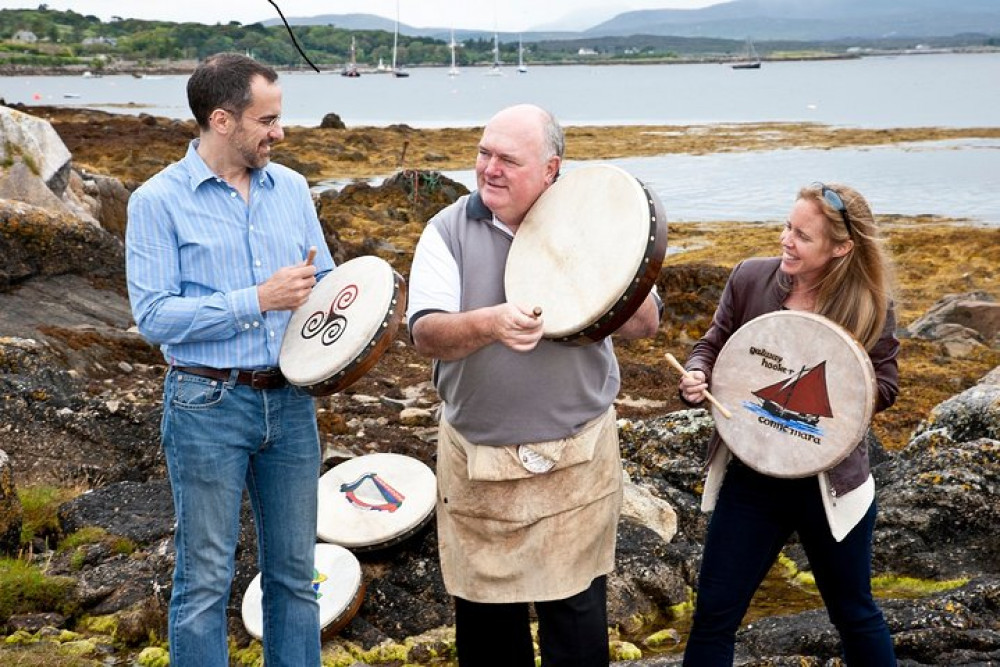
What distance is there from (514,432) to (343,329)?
70 centimetres

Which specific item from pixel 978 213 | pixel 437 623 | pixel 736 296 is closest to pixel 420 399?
pixel 437 623

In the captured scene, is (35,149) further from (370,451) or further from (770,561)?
(770,561)

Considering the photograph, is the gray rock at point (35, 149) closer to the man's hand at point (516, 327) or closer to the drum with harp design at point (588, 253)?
the drum with harp design at point (588, 253)

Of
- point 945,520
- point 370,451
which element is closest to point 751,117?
point 370,451

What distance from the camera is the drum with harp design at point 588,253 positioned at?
320 cm

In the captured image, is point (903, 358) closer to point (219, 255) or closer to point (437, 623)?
point (437, 623)

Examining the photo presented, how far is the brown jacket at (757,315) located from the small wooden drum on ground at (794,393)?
0.33 ft

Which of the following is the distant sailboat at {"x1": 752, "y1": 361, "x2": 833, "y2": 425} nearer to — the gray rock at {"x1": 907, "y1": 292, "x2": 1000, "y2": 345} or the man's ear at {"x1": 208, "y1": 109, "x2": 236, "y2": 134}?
the man's ear at {"x1": 208, "y1": 109, "x2": 236, "y2": 134}

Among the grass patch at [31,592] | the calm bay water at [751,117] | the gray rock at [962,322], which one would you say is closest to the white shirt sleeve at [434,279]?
the grass patch at [31,592]

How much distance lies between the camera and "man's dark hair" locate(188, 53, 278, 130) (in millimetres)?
3367

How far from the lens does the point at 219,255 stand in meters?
3.46

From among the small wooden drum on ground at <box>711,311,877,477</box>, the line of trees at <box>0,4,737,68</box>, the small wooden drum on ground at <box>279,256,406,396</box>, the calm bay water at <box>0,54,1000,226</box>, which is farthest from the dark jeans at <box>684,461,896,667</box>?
the line of trees at <box>0,4,737,68</box>

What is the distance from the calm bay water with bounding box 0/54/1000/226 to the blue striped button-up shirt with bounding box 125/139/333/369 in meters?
22.9

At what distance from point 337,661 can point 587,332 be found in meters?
2.33
